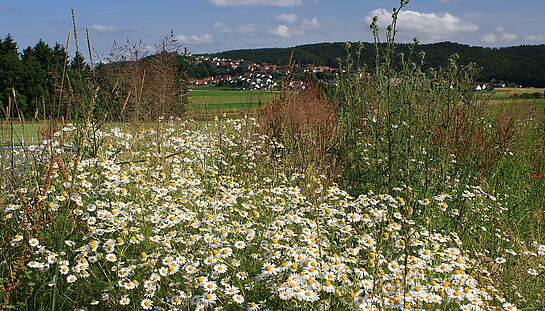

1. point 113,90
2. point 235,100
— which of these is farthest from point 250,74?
point 113,90

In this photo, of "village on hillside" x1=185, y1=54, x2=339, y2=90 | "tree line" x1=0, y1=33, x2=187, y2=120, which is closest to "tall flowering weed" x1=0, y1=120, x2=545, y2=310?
"tree line" x1=0, y1=33, x2=187, y2=120

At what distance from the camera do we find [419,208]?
3.93m

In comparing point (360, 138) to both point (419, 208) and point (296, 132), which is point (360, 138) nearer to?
point (296, 132)

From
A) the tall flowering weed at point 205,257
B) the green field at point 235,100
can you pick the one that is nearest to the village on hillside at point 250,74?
the green field at point 235,100

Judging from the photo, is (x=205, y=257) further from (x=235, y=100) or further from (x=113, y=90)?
(x=235, y=100)

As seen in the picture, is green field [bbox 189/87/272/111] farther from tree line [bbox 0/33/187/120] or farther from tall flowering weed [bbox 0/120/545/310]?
tall flowering weed [bbox 0/120/545/310]

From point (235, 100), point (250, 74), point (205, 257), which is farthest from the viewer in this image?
point (250, 74)

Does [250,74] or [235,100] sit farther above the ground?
[250,74]

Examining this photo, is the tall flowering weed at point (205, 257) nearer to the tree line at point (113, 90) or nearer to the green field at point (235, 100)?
the tree line at point (113, 90)

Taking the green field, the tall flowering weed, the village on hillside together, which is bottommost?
the tall flowering weed

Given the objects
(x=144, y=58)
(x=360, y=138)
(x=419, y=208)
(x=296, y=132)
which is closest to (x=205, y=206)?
(x=419, y=208)

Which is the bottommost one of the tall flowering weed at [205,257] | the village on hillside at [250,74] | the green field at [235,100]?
the tall flowering weed at [205,257]

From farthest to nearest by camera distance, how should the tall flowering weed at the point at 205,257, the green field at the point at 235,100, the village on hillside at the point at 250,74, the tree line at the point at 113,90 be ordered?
the village on hillside at the point at 250,74 → the green field at the point at 235,100 → the tree line at the point at 113,90 → the tall flowering weed at the point at 205,257

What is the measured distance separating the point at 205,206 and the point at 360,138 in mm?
2616
